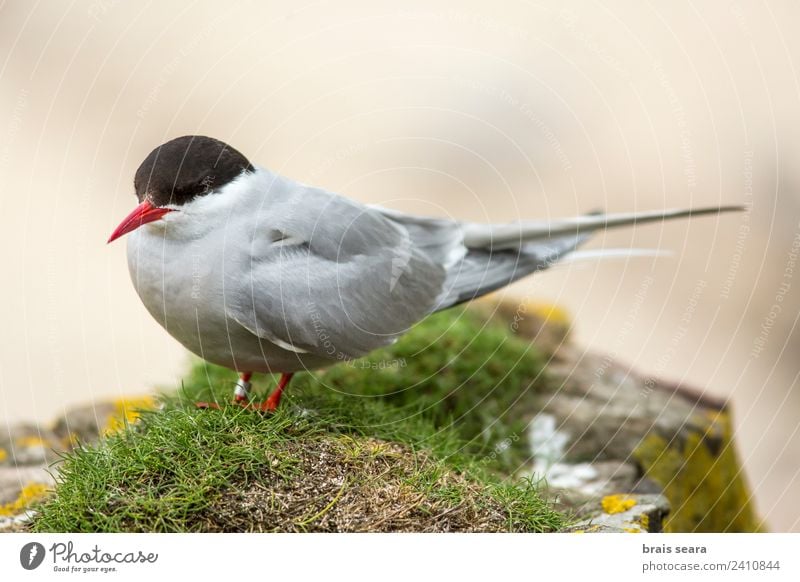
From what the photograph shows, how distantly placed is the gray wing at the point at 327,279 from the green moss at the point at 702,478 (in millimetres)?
1222

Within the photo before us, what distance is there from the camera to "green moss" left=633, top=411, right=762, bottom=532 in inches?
131

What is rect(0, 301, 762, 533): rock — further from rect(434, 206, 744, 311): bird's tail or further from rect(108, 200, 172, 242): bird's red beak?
rect(108, 200, 172, 242): bird's red beak

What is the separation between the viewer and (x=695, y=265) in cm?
449

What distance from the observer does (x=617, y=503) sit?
2.87 metres

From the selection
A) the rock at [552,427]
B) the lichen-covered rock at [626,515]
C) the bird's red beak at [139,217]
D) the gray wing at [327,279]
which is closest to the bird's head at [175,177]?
Result: the bird's red beak at [139,217]

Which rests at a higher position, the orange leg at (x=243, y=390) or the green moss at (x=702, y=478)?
the orange leg at (x=243, y=390)

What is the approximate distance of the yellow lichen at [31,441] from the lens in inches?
142

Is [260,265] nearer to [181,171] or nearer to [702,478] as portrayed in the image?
[181,171]

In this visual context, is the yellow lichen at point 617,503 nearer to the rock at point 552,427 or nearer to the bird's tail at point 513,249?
the rock at point 552,427

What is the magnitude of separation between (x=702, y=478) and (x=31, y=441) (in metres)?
2.95

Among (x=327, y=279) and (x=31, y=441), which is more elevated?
(x=327, y=279)
